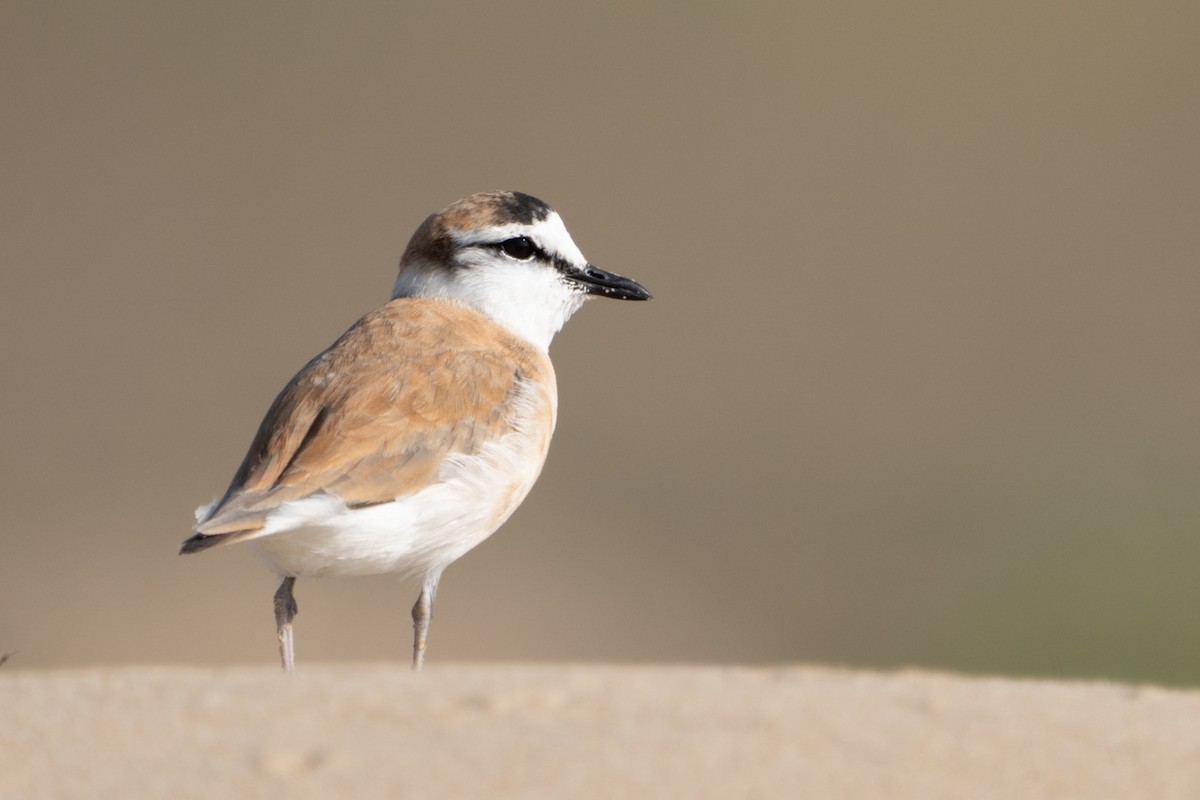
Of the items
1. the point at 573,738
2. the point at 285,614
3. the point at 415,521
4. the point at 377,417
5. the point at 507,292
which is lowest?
the point at 285,614

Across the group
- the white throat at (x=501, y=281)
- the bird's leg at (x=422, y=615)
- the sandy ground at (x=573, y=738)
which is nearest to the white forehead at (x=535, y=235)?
the white throat at (x=501, y=281)

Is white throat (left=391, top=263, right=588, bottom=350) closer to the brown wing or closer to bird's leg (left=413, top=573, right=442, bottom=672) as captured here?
the brown wing

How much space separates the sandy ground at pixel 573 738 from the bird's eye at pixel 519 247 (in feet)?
13.9

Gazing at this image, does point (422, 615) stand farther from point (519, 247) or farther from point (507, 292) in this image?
point (519, 247)

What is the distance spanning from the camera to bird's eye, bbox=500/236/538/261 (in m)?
8.48

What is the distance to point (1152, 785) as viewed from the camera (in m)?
3.65

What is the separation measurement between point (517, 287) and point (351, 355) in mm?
1319

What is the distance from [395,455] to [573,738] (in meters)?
3.06

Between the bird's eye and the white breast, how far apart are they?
1.39m

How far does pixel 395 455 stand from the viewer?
6707 millimetres

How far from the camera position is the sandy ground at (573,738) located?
354cm

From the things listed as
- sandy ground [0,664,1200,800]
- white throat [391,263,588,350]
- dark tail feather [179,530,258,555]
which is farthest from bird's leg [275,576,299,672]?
sandy ground [0,664,1200,800]

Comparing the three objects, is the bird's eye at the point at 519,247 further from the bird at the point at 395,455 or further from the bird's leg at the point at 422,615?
the bird's leg at the point at 422,615

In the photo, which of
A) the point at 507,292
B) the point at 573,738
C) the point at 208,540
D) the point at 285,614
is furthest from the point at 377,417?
the point at 573,738
